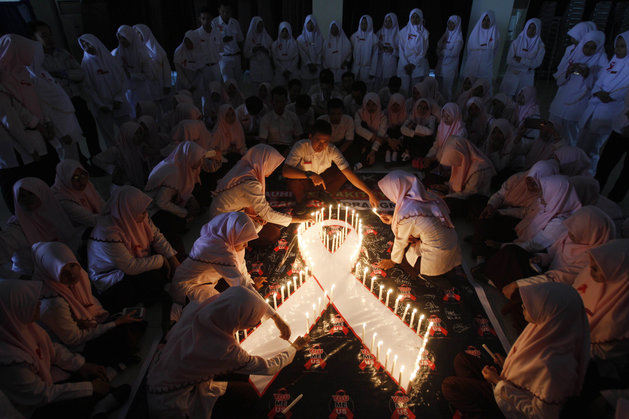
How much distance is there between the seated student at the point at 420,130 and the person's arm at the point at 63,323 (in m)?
4.32

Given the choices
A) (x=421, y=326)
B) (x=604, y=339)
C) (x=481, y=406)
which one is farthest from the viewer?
(x=421, y=326)

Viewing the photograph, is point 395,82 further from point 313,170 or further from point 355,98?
point 313,170

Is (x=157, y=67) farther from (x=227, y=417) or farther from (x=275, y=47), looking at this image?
(x=227, y=417)

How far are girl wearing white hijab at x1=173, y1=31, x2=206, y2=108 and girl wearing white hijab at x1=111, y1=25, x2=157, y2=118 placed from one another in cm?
68

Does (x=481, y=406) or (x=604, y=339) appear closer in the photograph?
(x=481, y=406)

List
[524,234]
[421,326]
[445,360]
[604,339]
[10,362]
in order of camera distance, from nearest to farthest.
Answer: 1. [10,362]
2. [604,339]
3. [445,360]
4. [421,326]
5. [524,234]

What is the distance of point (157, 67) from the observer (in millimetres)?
5613

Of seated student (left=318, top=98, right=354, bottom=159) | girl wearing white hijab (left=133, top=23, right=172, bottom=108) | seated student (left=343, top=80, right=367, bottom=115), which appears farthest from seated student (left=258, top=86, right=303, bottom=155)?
girl wearing white hijab (left=133, top=23, right=172, bottom=108)

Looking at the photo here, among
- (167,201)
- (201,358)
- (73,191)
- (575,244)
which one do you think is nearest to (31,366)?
(201,358)

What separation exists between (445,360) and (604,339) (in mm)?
958

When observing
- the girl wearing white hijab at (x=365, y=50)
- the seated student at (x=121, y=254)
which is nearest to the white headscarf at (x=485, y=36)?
the girl wearing white hijab at (x=365, y=50)

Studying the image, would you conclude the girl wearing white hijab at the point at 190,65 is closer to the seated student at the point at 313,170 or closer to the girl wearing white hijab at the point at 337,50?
the girl wearing white hijab at the point at 337,50

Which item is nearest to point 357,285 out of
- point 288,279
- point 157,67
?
point 288,279

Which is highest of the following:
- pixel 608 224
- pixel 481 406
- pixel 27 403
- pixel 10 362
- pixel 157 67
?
pixel 157 67
